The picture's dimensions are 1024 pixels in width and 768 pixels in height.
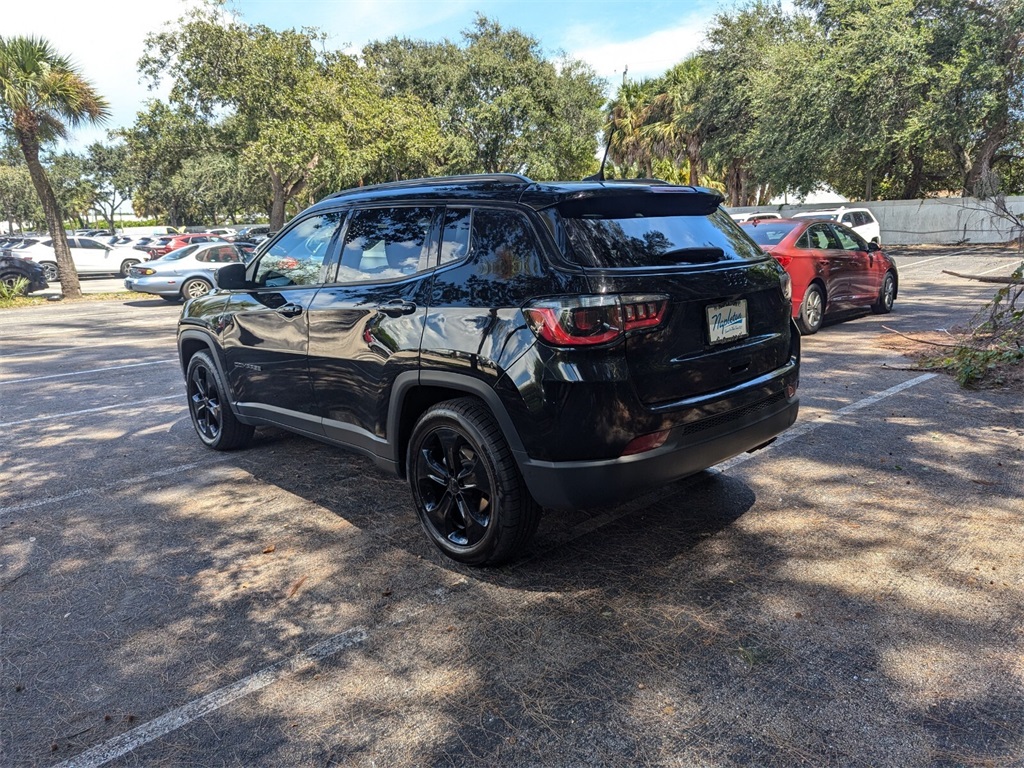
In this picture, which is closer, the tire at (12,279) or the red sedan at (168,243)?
the tire at (12,279)

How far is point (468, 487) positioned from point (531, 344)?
0.87 metres

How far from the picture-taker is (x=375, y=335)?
4043 millimetres

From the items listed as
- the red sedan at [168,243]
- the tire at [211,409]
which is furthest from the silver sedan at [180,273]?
the tire at [211,409]

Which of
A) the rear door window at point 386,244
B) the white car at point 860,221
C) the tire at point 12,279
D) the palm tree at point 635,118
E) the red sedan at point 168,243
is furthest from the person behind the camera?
the palm tree at point 635,118

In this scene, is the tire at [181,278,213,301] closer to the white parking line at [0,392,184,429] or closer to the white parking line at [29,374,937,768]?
the white parking line at [0,392,184,429]

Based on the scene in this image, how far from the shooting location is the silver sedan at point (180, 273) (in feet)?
62.0

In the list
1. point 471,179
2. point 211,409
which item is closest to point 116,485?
point 211,409

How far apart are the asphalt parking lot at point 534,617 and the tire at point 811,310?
4.29m

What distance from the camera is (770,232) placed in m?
10.2

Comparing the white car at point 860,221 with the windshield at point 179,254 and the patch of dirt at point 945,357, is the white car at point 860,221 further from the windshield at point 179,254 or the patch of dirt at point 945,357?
the windshield at point 179,254

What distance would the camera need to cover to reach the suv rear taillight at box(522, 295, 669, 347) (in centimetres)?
320

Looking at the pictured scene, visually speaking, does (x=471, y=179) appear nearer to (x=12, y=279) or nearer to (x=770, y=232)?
(x=770, y=232)

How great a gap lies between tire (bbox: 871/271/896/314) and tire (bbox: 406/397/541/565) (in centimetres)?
991

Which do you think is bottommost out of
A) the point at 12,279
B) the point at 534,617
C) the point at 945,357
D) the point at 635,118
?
the point at 534,617
